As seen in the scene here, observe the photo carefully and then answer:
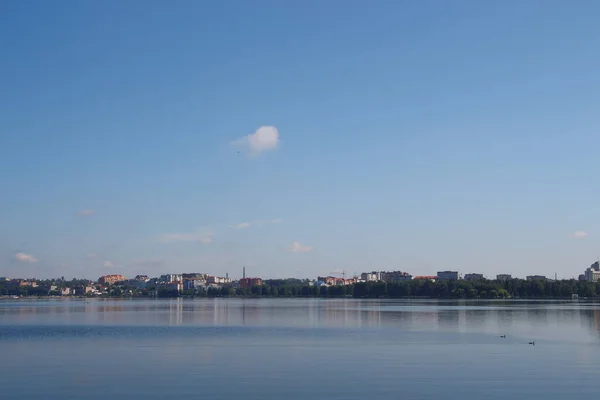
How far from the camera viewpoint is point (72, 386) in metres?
25.0

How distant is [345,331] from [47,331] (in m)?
22.0

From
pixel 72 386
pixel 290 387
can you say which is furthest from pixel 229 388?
pixel 72 386

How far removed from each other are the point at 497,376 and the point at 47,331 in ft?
Result: 118

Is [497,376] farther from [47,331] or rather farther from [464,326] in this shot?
[47,331]

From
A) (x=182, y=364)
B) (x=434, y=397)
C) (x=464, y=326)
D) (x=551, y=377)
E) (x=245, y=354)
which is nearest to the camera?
(x=434, y=397)

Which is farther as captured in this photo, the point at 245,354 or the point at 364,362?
the point at 245,354

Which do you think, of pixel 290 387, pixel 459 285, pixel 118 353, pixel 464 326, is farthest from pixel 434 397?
pixel 459 285

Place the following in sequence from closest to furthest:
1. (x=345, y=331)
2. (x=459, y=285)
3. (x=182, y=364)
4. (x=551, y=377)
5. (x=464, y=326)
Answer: (x=551, y=377) → (x=182, y=364) → (x=345, y=331) → (x=464, y=326) → (x=459, y=285)

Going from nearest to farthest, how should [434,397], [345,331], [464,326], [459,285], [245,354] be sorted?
[434,397] < [245,354] < [345,331] < [464,326] < [459,285]

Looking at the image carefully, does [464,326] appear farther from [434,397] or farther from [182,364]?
[434,397]

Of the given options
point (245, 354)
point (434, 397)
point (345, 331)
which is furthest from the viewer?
point (345, 331)

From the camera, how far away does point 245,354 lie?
1377 inches

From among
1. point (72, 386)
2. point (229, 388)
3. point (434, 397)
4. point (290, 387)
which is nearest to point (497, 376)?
point (434, 397)

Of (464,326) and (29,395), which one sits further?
(464,326)
